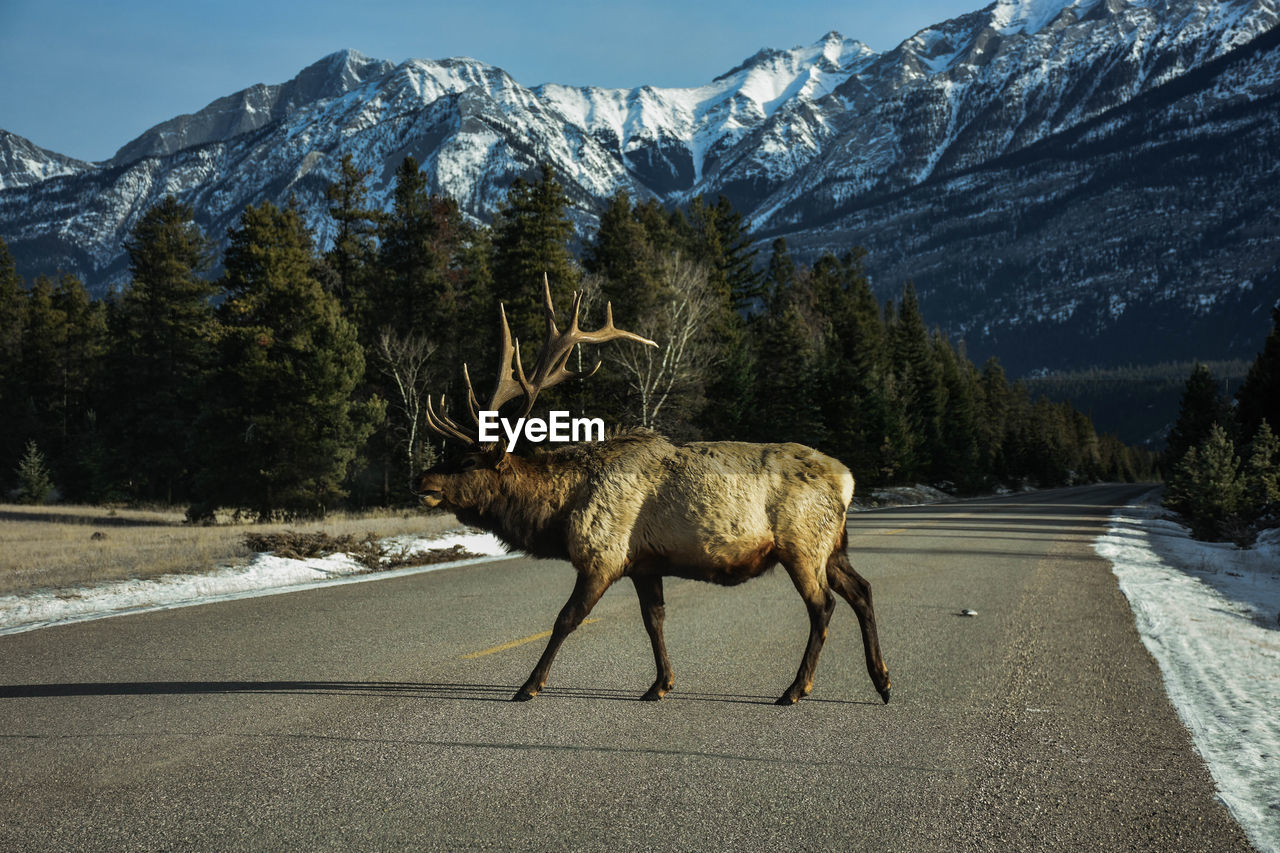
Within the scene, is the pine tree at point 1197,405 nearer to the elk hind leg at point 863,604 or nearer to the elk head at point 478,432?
the elk hind leg at point 863,604

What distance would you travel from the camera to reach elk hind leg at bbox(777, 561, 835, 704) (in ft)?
17.1

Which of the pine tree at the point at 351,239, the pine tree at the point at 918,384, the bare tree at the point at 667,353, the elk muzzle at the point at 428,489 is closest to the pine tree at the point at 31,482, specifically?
the pine tree at the point at 351,239

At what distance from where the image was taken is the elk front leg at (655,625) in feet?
17.6

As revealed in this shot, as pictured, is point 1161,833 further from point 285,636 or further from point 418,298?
point 418,298

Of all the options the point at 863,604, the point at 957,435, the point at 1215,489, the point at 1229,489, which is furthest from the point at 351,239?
the point at 957,435

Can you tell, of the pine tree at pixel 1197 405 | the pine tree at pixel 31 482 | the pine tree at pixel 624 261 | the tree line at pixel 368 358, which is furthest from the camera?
the pine tree at pixel 1197 405

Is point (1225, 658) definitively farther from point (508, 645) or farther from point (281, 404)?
point (281, 404)

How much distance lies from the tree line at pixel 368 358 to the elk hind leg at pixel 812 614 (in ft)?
93.2

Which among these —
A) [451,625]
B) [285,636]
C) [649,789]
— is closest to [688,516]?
[649,789]

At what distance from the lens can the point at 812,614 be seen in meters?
5.25

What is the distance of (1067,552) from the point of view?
52.4 ft

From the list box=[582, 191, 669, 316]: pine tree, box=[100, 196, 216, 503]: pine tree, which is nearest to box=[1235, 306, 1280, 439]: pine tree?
box=[582, 191, 669, 316]: pine tree

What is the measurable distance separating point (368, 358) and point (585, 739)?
3848cm

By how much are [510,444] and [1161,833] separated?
156 inches
